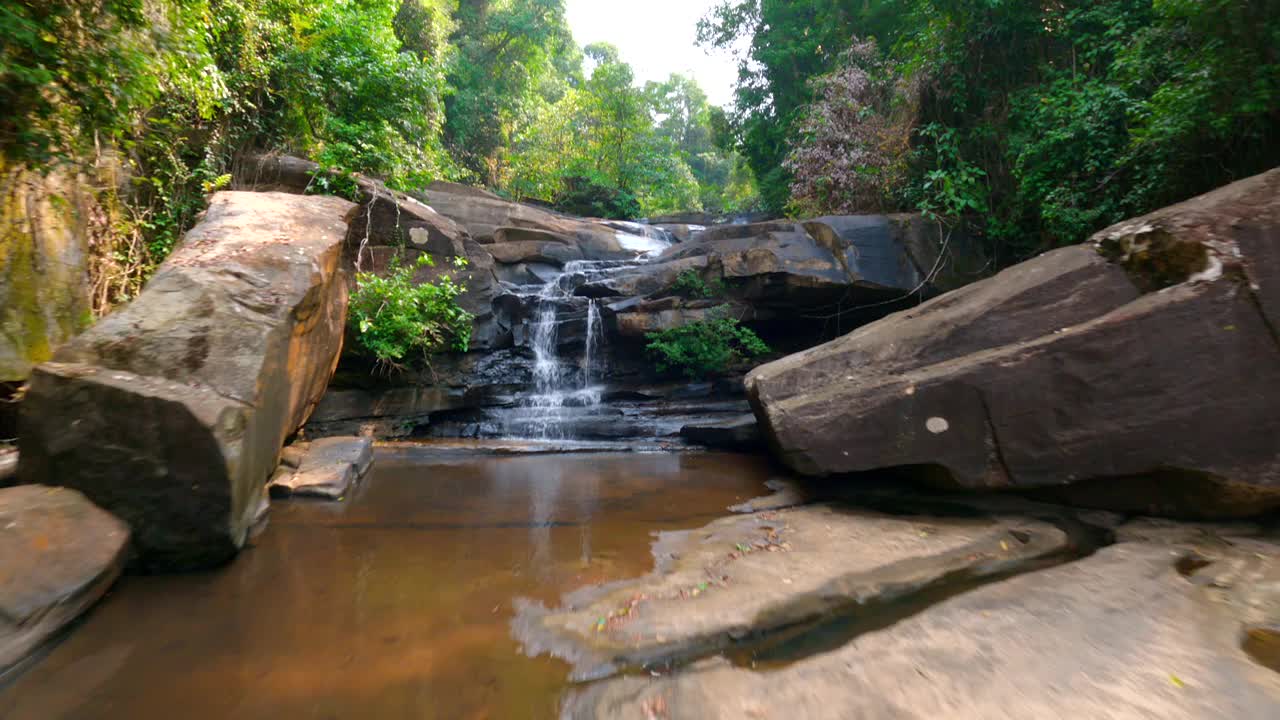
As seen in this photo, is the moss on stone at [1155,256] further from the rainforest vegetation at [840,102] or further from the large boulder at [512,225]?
the large boulder at [512,225]

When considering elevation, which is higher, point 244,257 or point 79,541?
point 244,257

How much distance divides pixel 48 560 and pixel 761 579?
3487 millimetres

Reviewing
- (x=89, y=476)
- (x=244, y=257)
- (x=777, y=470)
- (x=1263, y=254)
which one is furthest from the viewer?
(x=777, y=470)

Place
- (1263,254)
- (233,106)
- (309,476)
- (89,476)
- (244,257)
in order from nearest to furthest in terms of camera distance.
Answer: (89,476) → (1263,254) → (244,257) → (309,476) → (233,106)

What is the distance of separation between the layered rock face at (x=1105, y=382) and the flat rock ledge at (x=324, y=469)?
152 inches

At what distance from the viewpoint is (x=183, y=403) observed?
3102 mm

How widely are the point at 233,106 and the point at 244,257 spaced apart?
4581 millimetres

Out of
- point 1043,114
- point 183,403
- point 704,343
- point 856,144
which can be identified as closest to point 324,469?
point 183,403

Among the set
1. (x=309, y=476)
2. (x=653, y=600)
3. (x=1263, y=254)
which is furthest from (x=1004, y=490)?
(x=309, y=476)

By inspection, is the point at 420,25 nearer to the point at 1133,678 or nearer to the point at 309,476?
the point at 309,476

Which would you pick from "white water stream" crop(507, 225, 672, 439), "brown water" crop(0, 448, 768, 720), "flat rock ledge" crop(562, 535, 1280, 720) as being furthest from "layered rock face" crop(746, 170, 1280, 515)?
"white water stream" crop(507, 225, 672, 439)

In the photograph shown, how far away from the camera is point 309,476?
15.8 ft

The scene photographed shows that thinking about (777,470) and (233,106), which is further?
(233,106)

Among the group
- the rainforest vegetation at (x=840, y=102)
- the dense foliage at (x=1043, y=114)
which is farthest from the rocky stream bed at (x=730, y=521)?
the dense foliage at (x=1043, y=114)
